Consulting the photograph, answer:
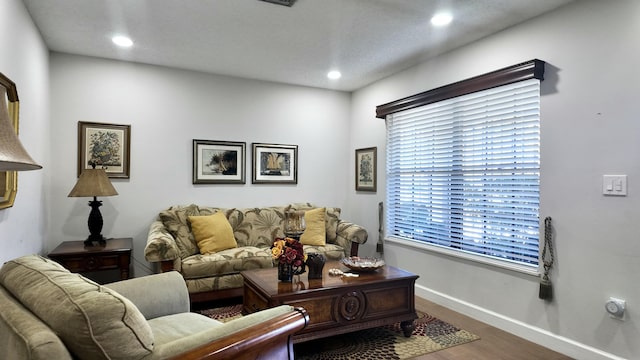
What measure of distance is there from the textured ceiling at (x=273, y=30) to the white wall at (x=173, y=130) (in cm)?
25

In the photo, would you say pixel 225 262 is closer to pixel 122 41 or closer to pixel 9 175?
pixel 9 175

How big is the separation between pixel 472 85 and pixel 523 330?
2.01 metres

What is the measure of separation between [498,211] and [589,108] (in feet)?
3.28

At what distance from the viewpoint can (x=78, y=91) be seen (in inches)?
148

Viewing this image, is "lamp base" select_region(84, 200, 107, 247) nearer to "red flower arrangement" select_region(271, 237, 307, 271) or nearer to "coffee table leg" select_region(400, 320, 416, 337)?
"red flower arrangement" select_region(271, 237, 307, 271)

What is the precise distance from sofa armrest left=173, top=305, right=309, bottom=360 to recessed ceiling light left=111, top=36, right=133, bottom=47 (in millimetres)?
3019

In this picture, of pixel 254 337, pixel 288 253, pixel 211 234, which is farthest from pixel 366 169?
pixel 254 337

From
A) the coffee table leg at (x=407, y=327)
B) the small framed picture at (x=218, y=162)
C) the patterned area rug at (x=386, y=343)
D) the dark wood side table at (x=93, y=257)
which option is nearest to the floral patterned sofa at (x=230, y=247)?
the dark wood side table at (x=93, y=257)

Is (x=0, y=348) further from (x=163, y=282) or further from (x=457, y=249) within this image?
(x=457, y=249)

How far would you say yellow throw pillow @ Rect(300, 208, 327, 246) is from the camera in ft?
13.7

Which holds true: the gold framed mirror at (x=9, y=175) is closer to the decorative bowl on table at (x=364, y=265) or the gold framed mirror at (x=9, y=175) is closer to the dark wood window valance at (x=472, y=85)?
the decorative bowl on table at (x=364, y=265)

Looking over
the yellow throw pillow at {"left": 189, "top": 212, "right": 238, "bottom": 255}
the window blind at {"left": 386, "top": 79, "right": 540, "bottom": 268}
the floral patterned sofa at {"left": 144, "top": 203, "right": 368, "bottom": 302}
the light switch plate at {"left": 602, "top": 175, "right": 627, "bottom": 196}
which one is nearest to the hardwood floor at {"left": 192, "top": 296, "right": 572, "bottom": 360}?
the window blind at {"left": 386, "top": 79, "right": 540, "bottom": 268}

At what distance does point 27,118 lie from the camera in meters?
2.78

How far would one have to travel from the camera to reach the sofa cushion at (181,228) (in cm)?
368
